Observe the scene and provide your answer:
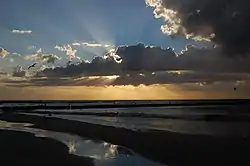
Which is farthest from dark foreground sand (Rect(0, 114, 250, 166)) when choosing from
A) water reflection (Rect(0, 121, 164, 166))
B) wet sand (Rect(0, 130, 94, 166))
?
water reflection (Rect(0, 121, 164, 166))

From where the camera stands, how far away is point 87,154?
23000mm

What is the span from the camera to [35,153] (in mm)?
23156

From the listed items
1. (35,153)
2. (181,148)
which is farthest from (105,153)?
(181,148)

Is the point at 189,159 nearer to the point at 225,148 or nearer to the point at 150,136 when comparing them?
the point at 225,148

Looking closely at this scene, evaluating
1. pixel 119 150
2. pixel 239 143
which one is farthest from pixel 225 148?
pixel 119 150

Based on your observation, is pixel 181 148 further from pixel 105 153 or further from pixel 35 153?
pixel 35 153

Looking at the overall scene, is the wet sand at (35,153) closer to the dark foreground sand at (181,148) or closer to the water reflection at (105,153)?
the dark foreground sand at (181,148)

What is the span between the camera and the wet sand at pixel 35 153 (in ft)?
65.3

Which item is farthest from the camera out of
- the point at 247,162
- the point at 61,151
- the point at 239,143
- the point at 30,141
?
the point at 30,141

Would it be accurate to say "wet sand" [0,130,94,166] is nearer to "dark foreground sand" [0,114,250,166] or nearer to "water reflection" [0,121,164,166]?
"dark foreground sand" [0,114,250,166]

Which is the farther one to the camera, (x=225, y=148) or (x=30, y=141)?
(x=30, y=141)

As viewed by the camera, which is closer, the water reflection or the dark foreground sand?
the water reflection

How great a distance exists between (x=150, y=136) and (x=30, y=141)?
923 cm

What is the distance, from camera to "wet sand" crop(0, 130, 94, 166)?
19.9 meters
